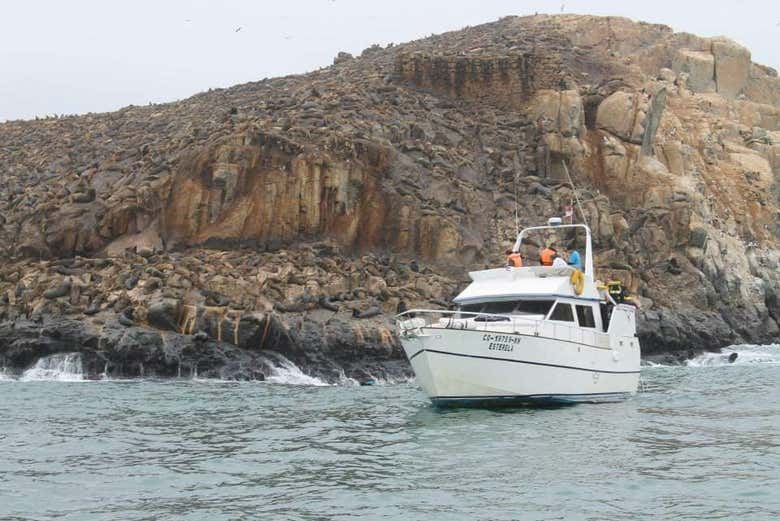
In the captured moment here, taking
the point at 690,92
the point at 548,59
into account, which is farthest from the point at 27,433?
the point at 690,92

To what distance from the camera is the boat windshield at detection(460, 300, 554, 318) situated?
2661cm

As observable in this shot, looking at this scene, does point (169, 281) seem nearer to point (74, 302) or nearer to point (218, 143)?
point (74, 302)

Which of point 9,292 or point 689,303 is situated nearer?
point 9,292

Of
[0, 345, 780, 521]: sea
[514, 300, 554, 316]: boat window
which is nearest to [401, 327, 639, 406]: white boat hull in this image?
[0, 345, 780, 521]: sea

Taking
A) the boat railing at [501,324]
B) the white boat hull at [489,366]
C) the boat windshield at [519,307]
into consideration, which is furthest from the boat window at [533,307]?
the white boat hull at [489,366]

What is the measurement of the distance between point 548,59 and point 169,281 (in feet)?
101

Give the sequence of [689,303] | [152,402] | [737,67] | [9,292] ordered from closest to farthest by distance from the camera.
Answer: [152,402]
[9,292]
[689,303]
[737,67]

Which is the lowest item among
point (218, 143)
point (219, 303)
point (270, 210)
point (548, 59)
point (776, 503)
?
point (776, 503)

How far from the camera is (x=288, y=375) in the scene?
34.0 m

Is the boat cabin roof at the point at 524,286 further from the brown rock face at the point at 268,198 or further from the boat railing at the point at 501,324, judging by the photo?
the brown rock face at the point at 268,198

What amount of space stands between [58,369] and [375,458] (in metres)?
18.6

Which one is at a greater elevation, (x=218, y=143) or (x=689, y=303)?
(x=218, y=143)

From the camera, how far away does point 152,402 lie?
2658 cm

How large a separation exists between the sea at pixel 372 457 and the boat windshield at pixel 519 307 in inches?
107
